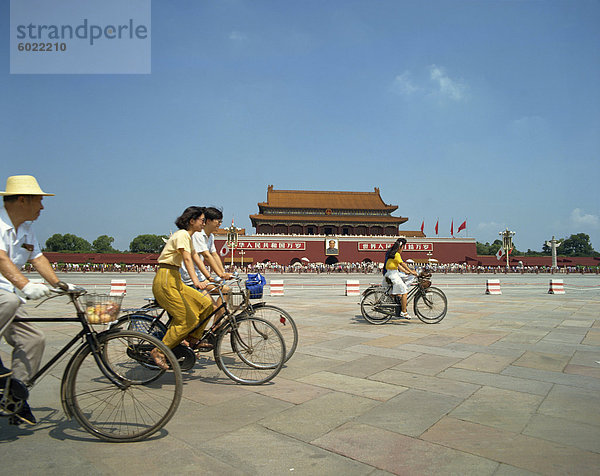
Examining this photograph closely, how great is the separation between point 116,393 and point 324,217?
50.0 metres

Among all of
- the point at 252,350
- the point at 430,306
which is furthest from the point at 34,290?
the point at 430,306

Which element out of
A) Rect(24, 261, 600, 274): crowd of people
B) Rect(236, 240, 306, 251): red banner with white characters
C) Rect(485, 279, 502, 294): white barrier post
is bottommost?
Rect(24, 261, 600, 274): crowd of people

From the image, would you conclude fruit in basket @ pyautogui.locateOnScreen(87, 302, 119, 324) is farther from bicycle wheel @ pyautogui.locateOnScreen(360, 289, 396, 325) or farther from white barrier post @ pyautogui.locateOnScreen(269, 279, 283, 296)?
white barrier post @ pyautogui.locateOnScreen(269, 279, 283, 296)

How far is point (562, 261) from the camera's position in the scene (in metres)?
54.0

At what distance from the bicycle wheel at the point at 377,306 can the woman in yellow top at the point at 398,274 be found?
0.59ft

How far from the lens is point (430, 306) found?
7273 mm

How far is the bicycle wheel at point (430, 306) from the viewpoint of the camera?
7300 mm

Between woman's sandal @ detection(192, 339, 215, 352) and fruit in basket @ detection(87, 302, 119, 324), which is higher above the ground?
fruit in basket @ detection(87, 302, 119, 324)

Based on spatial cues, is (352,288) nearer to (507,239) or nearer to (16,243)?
(16,243)

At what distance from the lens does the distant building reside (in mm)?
52094

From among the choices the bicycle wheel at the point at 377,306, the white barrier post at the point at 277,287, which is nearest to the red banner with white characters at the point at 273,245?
the white barrier post at the point at 277,287

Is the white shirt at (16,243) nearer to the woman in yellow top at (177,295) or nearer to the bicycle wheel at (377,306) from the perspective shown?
the woman in yellow top at (177,295)

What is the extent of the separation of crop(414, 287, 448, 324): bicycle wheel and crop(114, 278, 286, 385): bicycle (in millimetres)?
4024

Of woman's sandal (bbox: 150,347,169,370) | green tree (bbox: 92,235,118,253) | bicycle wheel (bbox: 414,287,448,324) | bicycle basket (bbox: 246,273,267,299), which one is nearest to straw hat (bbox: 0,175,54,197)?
woman's sandal (bbox: 150,347,169,370)
